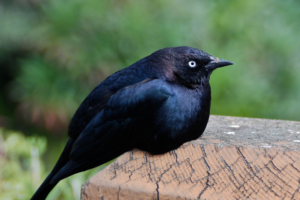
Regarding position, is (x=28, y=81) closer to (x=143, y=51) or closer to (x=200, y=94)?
(x=143, y=51)

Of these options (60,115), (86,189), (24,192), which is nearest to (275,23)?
(60,115)

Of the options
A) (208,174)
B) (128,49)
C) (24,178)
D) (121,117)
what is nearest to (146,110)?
(121,117)

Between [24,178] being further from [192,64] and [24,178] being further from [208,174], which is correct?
[208,174]

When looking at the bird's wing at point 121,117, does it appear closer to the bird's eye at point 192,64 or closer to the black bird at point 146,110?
the black bird at point 146,110

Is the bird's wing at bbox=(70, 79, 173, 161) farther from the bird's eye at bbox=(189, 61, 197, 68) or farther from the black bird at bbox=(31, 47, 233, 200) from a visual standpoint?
the bird's eye at bbox=(189, 61, 197, 68)

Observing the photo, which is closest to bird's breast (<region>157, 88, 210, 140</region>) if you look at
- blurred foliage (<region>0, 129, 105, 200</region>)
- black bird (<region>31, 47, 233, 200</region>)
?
black bird (<region>31, 47, 233, 200</region>)
